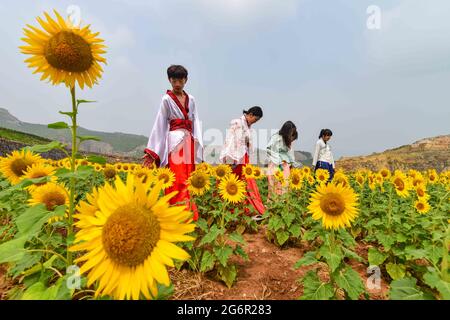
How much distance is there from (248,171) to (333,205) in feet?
11.3

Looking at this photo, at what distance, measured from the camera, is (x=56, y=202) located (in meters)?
2.46

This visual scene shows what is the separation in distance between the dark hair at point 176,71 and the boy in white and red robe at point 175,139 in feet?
0.30

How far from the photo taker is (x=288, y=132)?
7.19 m

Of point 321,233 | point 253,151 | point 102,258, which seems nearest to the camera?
point 102,258

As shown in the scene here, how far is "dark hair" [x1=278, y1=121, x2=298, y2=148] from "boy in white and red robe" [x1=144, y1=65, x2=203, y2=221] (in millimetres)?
3103

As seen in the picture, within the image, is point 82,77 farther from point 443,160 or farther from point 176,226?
point 443,160

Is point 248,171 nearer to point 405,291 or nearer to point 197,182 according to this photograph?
point 197,182

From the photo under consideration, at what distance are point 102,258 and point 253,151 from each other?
5665 mm

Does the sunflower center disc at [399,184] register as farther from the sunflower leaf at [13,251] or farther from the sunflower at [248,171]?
the sunflower leaf at [13,251]

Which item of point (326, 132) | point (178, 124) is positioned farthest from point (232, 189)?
point (326, 132)

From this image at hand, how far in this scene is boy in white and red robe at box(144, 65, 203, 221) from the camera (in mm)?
4750

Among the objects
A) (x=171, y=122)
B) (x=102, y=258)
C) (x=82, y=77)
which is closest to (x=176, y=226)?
(x=102, y=258)

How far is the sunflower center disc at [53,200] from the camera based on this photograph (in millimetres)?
2461

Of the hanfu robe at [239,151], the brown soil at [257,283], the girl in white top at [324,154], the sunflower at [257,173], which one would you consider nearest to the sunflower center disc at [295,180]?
the sunflower at [257,173]
